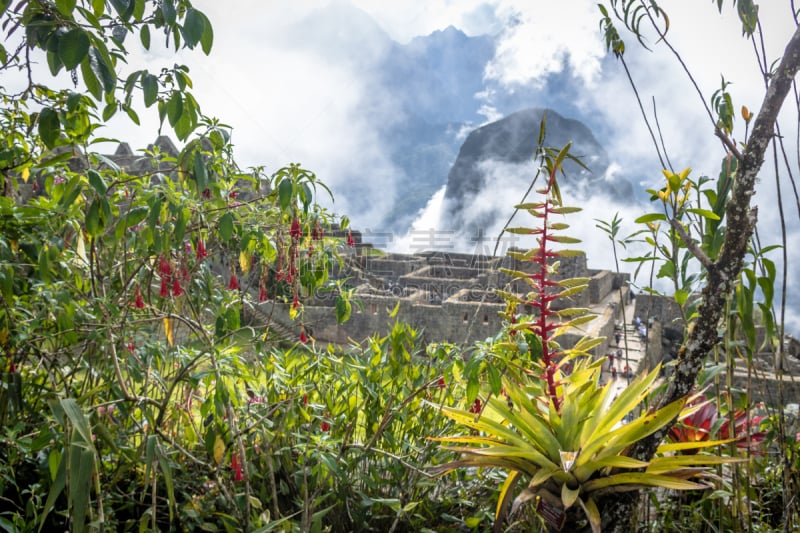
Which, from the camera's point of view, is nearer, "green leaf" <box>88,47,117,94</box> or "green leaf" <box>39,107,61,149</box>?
"green leaf" <box>88,47,117,94</box>

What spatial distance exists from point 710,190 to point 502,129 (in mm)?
47704

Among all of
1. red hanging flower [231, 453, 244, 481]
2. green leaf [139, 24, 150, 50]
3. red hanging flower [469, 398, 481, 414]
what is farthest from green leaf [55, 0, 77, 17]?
red hanging flower [469, 398, 481, 414]

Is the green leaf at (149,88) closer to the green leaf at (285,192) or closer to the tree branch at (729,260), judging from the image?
the green leaf at (285,192)

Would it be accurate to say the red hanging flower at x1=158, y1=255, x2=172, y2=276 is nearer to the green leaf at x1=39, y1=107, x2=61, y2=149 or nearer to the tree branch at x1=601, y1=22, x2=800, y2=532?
the green leaf at x1=39, y1=107, x2=61, y2=149

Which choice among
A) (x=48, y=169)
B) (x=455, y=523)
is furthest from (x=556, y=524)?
(x=48, y=169)

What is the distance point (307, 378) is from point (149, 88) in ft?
3.46

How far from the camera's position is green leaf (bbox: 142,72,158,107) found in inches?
39.3

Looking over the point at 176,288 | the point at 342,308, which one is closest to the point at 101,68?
the point at 176,288

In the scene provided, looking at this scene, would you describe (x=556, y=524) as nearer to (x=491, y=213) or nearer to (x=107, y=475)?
(x=107, y=475)

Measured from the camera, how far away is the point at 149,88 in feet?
3.30

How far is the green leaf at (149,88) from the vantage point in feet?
3.28

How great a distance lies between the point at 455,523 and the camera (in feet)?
5.25

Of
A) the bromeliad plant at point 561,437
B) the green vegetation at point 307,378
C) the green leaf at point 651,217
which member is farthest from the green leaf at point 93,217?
the green leaf at point 651,217

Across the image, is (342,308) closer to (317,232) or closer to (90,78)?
(317,232)
